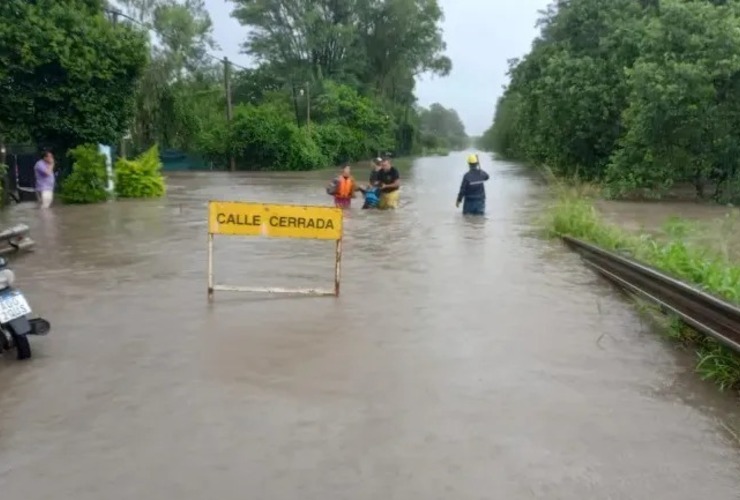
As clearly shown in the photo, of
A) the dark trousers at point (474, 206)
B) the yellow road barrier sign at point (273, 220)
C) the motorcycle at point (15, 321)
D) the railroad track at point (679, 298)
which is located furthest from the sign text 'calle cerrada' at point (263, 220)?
the dark trousers at point (474, 206)

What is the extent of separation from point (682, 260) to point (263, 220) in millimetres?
4545

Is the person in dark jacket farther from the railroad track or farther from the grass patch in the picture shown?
the railroad track

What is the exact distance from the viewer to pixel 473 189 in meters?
17.9

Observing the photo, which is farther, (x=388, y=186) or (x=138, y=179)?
(x=138, y=179)

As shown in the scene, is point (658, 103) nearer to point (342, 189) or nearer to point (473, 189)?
point (473, 189)

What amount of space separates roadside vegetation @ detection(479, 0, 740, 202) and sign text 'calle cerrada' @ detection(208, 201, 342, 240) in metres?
16.3

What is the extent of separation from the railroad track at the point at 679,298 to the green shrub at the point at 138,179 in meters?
15.7

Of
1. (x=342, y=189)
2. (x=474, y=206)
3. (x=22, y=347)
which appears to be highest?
(x=342, y=189)

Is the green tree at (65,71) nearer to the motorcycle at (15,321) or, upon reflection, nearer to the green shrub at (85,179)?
the green shrub at (85,179)

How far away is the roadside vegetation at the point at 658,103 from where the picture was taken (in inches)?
870

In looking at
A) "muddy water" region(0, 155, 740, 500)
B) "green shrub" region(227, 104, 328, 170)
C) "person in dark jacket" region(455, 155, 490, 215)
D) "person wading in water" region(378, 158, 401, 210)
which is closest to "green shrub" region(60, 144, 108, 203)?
"person wading in water" region(378, 158, 401, 210)

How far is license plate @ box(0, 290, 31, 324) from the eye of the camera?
239 inches

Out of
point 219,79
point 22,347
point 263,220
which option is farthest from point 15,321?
point 219,79

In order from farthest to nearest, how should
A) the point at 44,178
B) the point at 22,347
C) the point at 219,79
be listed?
the point at 219,79 → the point at 44,178 → the point at 22,347
